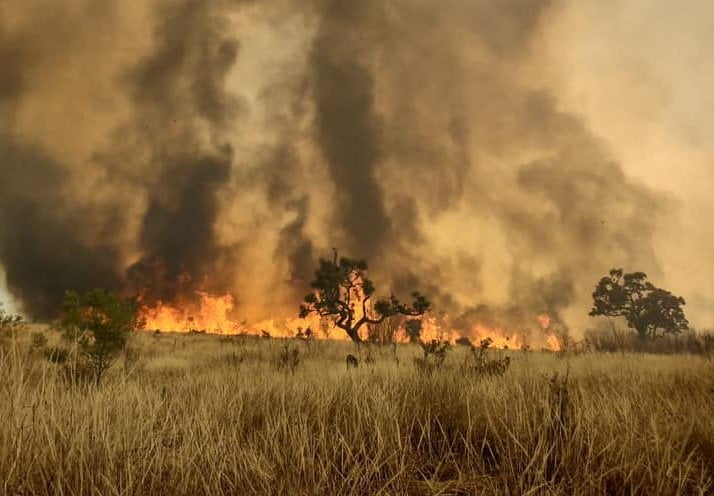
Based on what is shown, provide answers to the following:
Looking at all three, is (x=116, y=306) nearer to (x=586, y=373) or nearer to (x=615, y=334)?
(x=586, y=373)

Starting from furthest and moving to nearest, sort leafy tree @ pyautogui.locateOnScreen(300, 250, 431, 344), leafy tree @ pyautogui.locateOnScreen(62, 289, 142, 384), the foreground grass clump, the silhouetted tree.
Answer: the silhouetted tree → leafy tree @ pyautogui.locateOnScreen(300, 250, 431, 344) → leafy tree @ pyautogui.locateOnScreen(62, 289, 142, 384) → the foreground grass clump

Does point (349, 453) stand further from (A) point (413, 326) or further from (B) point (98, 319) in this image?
(A) point (413, 326)

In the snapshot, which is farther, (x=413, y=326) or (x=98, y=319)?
(x=413, y=326)

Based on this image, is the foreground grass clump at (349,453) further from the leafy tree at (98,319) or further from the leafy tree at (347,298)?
the leafy tree at (347,298)

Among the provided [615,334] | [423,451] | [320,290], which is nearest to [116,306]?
[423,451]

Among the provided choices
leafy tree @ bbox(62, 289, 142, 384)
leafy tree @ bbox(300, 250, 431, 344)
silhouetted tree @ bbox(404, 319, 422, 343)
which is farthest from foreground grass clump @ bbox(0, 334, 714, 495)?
silhouetted tree @ bbox(404, 319, 422, 343)

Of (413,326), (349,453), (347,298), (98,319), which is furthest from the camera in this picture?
(413,326)

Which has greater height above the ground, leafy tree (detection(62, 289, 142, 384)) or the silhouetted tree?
the silhouetted tree

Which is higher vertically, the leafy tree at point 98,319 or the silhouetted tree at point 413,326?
the silhouetted tree at point 413,326

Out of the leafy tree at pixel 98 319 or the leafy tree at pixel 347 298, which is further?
the leafy tree at pixel 347 298

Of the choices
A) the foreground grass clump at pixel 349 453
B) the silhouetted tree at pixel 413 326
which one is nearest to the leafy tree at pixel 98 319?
the foreground grass clump at pixel 349 453

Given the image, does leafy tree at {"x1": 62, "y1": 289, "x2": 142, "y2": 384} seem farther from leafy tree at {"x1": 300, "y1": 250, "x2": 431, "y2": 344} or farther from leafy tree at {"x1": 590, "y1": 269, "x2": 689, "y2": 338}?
leafy tree at {"x1": 590, "y1": 269, "x2": 689, "y2": 338}

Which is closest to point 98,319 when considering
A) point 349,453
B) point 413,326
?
point 349,453

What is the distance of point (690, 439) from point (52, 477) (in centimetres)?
413
